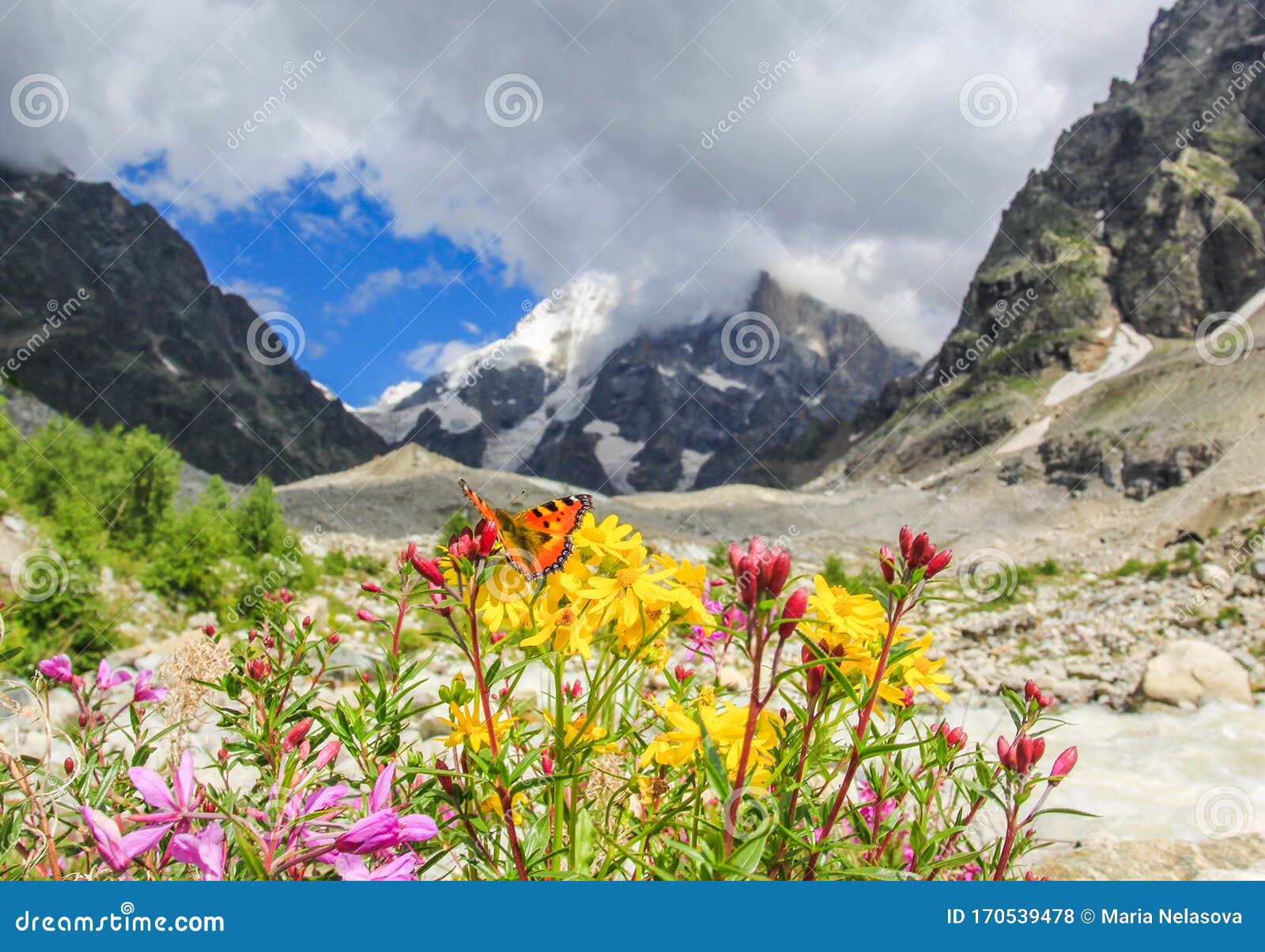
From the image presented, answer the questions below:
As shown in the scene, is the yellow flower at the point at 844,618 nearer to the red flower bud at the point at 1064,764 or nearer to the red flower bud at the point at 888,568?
the red flower bud at the point at 888,568

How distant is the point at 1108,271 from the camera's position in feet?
215

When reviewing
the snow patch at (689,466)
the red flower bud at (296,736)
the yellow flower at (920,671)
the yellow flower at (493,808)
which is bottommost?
the yellow flower at (493,808)

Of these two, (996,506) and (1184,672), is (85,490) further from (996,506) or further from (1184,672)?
(996,506)

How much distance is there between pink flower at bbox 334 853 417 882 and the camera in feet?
3.10

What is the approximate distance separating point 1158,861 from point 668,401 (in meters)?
175

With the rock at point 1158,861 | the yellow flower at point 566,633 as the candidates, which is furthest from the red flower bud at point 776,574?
the rock at point 1158,861

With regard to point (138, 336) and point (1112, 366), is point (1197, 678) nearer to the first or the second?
point (1112, 366)

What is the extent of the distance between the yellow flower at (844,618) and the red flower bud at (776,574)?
26 centimetres

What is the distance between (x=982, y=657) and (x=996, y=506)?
32453mm

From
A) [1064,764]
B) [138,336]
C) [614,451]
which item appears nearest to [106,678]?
[1064,764]

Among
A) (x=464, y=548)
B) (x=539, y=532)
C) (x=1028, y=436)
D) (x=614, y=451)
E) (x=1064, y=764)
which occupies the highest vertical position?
(x=614, y=451)

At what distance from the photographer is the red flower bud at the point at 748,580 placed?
107 centimetres

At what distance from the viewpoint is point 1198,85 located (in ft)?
240

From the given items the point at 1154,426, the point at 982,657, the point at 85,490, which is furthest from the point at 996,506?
the point at 85,490
